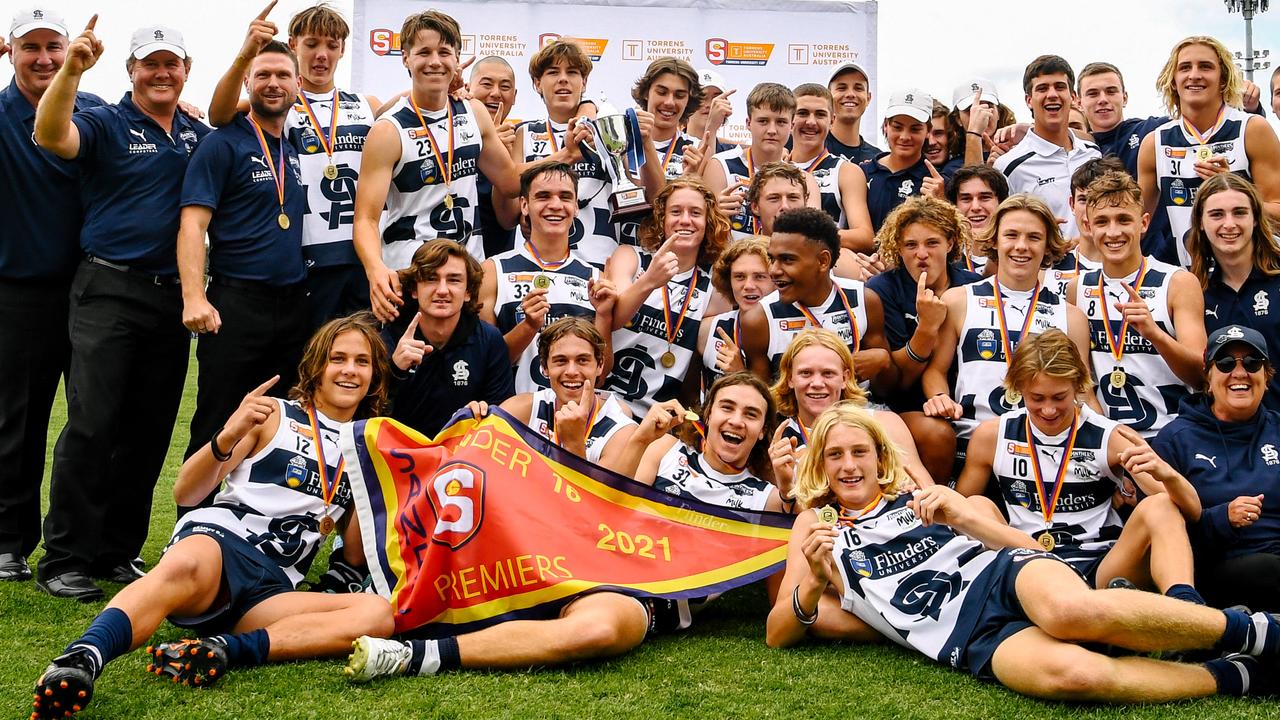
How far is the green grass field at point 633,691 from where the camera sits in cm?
382

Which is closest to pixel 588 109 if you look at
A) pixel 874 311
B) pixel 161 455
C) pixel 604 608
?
pixel 874 311

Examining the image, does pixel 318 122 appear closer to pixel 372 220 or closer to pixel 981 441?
pixel 372 220

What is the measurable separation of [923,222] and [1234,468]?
1975mm

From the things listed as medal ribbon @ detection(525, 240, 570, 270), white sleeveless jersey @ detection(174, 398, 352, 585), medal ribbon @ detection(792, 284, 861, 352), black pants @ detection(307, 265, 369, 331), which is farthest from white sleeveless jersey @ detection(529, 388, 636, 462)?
black pants @ detection(307, 265, 369, 331)

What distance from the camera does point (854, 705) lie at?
12.9 ft

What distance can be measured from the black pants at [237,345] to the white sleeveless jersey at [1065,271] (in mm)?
3753

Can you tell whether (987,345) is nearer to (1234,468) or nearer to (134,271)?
(1234,468)

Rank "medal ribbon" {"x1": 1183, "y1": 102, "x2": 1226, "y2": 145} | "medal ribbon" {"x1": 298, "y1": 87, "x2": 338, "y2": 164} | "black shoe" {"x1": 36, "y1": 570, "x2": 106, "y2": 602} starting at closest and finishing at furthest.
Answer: "black shoe" {"x1": 36, "y1": 570, "x2": 106, "y2": 602}
"medal ribbon" {"x1": 298, "y1": 87, "x2": 338, "y2": 164}
"medal ribbon" {"x1": 1183, "y1": 102, "x2": 1226, "y2": 145}

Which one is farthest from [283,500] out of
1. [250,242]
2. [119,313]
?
[250,242]

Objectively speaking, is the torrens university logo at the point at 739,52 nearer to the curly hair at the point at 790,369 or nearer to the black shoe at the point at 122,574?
the curly hair at the point at 790,369

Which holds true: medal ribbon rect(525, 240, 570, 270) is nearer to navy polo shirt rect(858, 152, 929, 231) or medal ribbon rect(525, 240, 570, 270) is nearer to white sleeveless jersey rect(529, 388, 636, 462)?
white sleeveless jersey rect(529, 388, 636, 462)

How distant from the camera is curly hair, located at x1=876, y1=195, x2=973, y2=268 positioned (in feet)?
19.7

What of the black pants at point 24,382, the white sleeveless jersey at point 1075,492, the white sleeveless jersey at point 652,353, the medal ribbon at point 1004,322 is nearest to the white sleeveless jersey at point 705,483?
the white sleeveless jersey at point 652,353

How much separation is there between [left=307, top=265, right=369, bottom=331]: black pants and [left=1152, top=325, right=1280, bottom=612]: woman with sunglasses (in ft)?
12.9
